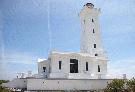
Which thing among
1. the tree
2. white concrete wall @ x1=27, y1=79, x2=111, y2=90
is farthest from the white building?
the tree

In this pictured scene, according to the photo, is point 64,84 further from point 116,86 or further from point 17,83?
point 116,86

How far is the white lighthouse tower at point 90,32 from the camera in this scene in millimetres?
44094

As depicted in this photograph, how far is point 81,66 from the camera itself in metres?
40.8

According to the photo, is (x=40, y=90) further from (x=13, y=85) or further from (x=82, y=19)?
(x=82, y=19)

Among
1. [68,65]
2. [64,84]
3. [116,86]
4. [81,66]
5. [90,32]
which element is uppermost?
[90,32]

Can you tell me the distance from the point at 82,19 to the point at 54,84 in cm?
1397

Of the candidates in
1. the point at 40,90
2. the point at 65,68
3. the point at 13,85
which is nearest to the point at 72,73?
the point at 65,68

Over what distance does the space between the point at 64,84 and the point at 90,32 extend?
11463mm

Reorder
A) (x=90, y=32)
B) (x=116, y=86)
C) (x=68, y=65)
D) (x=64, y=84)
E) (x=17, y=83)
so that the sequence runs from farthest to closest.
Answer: (x=90, y=32) < (x=68, y=65) < (x=17, y=83) < (x=64, y=84) < (x=116, y=86)

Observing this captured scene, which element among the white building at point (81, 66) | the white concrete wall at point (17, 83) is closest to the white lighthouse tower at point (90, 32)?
the white building at point (81, 66)

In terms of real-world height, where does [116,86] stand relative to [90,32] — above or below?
below

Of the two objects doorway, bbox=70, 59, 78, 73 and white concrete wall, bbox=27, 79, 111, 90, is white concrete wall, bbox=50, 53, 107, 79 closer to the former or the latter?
doorway, bbox=70, 59, 78, 73

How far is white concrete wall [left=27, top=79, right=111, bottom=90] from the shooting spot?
36.4m

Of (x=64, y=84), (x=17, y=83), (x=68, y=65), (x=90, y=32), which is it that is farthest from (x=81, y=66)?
(x=17, y=83)
